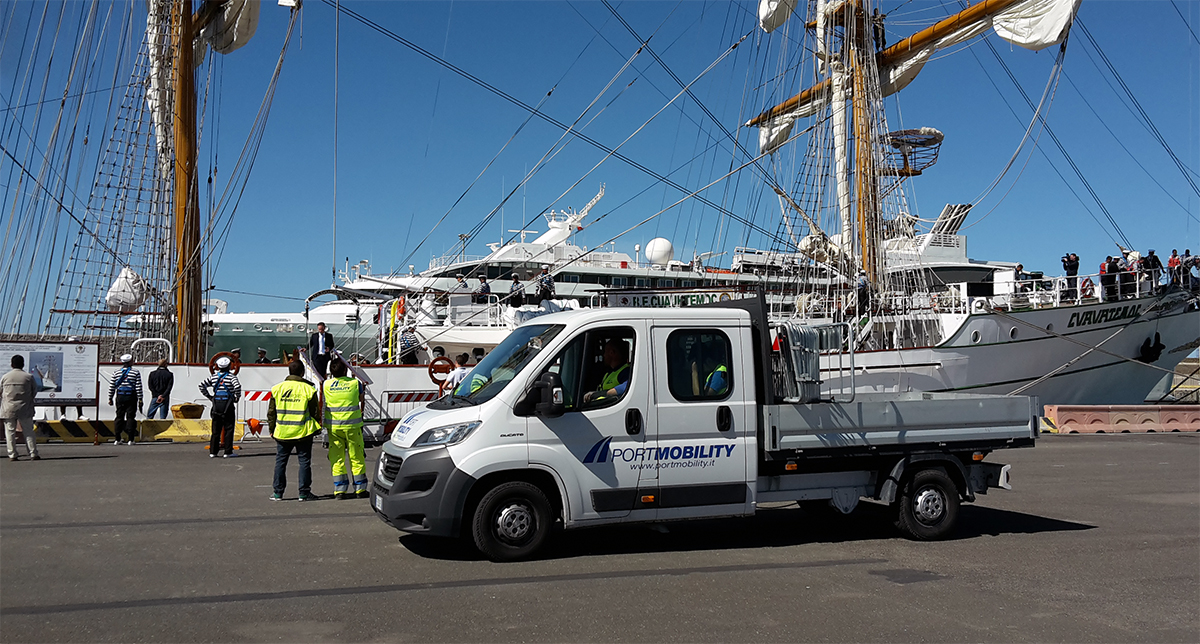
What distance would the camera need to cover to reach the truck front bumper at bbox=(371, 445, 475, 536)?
6098mm

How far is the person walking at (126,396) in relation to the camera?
551 inches

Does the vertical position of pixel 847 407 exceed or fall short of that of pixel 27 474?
it exceeds it

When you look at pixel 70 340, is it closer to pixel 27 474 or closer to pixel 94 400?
Result: pixel 94 400

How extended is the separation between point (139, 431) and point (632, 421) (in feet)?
41.0

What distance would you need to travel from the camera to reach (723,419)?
670 cm

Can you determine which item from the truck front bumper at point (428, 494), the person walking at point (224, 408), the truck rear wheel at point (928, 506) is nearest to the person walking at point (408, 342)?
the person walking at point (224, 408)

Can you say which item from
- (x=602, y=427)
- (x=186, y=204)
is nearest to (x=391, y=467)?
(x=602, y=427)

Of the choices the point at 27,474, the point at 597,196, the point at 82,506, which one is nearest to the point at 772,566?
the point at 82,506

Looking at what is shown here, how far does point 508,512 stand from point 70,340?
1245 cm

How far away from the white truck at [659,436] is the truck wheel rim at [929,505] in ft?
0.04

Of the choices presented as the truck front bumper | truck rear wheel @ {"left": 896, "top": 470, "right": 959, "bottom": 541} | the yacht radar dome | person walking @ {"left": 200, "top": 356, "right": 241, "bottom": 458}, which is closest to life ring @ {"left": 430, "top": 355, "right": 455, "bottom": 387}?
person walking @ {"left": 200, "top": 356, "right": 241, "bottom": 458}

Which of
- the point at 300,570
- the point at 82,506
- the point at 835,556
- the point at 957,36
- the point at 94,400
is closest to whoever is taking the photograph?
the point at 300,570

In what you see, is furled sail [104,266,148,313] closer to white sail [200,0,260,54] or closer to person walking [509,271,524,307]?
white sail [200,0,260,54]

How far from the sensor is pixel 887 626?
487 centimetres
